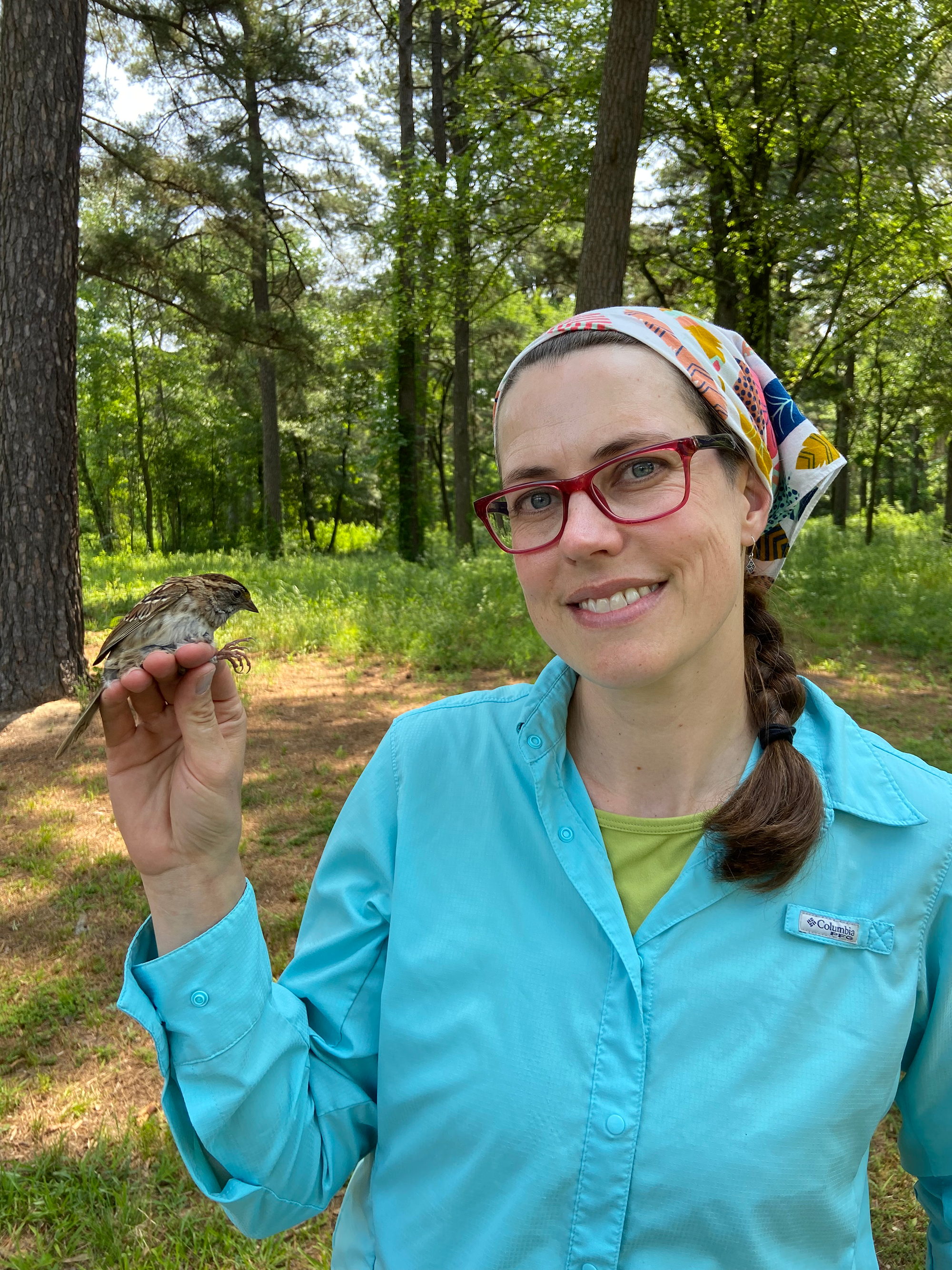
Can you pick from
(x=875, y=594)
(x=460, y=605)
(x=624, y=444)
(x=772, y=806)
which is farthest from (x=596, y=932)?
(x=875, y=594)

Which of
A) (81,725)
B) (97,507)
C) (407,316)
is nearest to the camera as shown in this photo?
(81,725)

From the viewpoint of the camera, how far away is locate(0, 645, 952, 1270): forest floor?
275cm

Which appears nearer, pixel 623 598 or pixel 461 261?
pixel 623 598

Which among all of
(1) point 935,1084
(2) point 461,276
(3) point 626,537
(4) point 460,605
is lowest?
(1) point 935,1084

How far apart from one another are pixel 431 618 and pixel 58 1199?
856 cm

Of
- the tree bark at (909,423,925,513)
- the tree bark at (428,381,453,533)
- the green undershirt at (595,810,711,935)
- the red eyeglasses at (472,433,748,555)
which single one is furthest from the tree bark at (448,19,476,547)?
the tree bark at (909,423,925,513)

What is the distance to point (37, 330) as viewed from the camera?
7.51 meters

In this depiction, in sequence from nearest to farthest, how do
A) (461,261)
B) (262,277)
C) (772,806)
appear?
(772,806) → (461,261) → (262,277)

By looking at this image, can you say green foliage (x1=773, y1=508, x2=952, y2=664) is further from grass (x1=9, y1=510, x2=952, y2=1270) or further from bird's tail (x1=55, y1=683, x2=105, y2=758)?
bird's tail (x1=55, y1=683, x2=105, y2=758)

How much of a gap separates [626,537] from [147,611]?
128cm

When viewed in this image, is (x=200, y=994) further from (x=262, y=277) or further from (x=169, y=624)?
(x=262, y=277)

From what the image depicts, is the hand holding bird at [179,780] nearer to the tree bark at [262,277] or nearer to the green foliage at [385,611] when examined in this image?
the green foliage at [385,611]

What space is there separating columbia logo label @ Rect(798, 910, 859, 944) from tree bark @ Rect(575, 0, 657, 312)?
780 centimetres

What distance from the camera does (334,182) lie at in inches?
773
